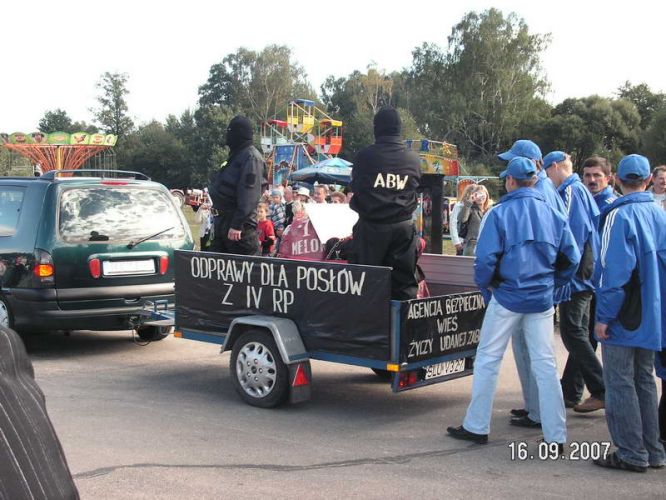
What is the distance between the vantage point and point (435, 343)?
648 centimetres

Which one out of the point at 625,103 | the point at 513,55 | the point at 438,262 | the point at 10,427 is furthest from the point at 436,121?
the point at 10,427

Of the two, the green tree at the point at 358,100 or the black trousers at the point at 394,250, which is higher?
the green tree at the point at 358,100

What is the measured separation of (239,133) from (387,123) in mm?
1813

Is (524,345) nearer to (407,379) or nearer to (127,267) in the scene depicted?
(407,379)

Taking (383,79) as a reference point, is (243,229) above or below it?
below

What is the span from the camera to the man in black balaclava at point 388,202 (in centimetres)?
670

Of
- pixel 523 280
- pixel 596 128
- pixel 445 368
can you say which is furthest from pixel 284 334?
pixel 596 128

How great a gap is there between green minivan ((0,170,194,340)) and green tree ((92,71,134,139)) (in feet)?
321

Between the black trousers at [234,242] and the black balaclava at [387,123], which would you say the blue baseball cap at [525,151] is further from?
the black trousers at [234,242]

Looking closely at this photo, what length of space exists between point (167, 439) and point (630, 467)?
308cm

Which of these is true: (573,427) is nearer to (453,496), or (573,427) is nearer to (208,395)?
(453,496)

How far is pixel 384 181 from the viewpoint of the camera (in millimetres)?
6680
